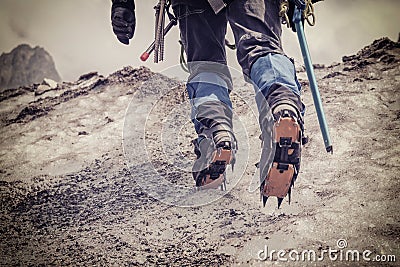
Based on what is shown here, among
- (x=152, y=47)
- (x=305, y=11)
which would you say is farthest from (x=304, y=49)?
(x=152, y=47)

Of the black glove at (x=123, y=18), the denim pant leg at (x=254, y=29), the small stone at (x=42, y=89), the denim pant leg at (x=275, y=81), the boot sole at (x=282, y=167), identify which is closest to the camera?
the boot sole at (x=282, y=167)

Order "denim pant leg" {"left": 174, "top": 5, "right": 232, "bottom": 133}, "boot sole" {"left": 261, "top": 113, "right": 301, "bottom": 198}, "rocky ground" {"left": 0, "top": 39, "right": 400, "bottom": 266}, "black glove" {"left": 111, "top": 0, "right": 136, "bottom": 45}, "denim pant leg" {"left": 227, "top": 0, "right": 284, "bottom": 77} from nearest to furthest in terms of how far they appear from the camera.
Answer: "boot sole" {"left": 261, "top": 113, "right": 301, "bottom": 198}
"denim pant leg" {"left": 227, "top": 0, "right": 284, "bottom": 77}
"rocky ground" {"left": 0, "top": 39, "right": 400, "bottom": 266}
"denim pant leg" {"left": 174, "top": 5, "right": 232, "bottom": 133}
"black glove" {"left": 111, "top": 0, "right": 136, "bottom": 45}

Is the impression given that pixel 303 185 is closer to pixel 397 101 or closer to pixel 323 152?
pixel 323 152

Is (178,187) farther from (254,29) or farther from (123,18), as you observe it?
(254,29)

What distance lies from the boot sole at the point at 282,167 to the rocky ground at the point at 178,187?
0.37 metres

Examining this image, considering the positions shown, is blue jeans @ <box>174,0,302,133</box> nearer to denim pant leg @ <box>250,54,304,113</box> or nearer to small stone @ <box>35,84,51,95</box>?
denim pant leg @ <box>250,54,304,113</box>

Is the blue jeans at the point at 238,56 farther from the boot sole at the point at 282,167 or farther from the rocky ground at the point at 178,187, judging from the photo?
the rocky ground at the point at 178,187

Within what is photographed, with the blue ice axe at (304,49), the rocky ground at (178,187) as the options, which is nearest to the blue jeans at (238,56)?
the blue ice axe at (304,49)

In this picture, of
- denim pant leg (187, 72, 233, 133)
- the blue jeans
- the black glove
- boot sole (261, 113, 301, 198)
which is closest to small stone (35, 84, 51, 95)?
the black glove

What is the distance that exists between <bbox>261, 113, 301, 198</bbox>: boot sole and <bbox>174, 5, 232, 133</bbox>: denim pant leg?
22.9 inches

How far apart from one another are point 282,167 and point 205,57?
1.11 metres

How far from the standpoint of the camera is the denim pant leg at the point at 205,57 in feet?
8.01

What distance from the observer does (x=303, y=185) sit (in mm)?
2908

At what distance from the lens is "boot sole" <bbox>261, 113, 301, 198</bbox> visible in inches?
71.4
